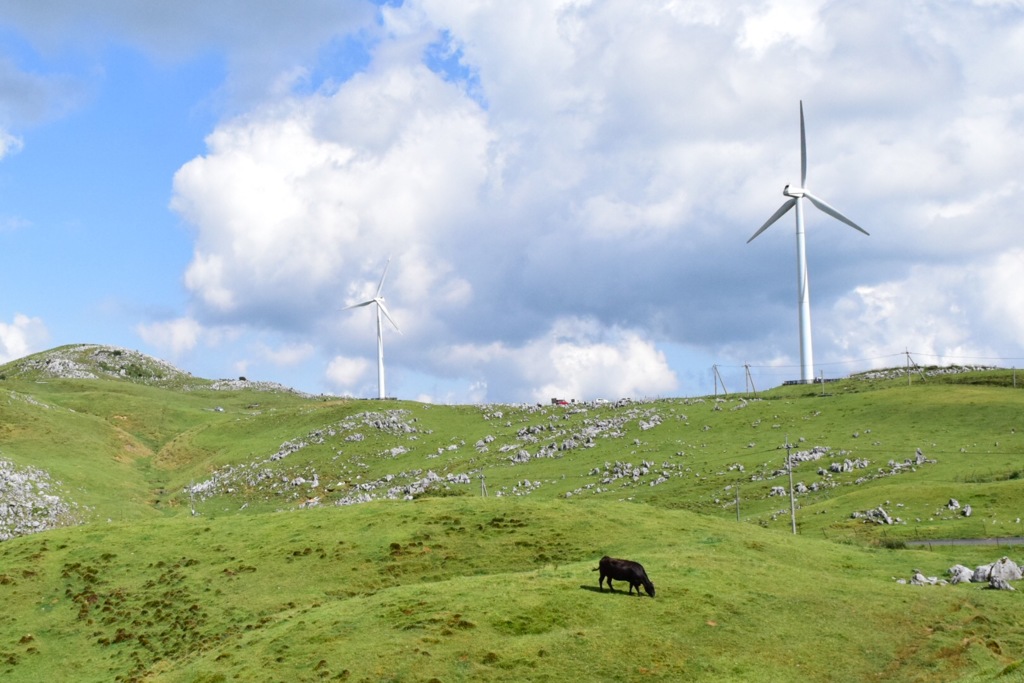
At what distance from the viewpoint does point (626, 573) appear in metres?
41.2

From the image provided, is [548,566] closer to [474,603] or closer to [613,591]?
[613,591]

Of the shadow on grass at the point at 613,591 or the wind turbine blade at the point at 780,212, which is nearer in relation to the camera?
the shadow on grass at the point at 613,591

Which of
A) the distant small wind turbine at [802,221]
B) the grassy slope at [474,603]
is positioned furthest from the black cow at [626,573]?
the distant small wind turbine at [802,221]

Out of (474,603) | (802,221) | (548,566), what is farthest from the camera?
(802,221)

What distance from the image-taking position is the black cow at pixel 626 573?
135 ft

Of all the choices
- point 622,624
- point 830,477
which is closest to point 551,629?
point 622,624

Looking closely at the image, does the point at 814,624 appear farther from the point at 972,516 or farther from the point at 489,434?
the point at 489,434

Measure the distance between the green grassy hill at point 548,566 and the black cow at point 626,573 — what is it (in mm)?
694

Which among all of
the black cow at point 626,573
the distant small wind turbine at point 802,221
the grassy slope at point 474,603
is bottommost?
the grassy slope at point 474,603

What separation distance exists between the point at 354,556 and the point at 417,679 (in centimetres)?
2068

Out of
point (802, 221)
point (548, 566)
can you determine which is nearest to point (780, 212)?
point (802, 221)

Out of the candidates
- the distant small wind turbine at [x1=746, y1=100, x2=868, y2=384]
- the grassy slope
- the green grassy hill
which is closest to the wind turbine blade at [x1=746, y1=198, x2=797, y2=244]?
the distant small wind turbine at [x1=746, y1=100, x2=868, y2=384]

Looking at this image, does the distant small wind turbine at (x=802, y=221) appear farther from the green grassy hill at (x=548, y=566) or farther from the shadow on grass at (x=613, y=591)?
the shadow on grass at (x=613, y=591)

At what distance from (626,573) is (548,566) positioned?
36.1 ft
